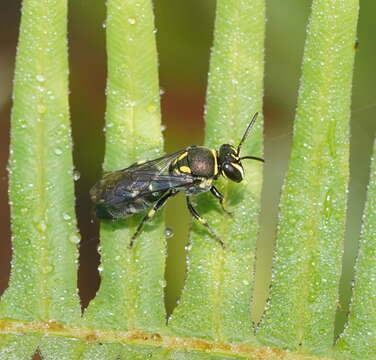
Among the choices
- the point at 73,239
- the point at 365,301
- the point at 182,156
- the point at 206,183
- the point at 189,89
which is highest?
the point at 189,89

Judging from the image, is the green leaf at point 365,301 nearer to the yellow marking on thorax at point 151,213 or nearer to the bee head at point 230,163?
the bee head at point 230,163

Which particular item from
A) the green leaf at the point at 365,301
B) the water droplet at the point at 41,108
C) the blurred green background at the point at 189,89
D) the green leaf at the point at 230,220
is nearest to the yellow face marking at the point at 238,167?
the green leaf at the point at 230,220

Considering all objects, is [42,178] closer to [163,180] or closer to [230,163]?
[163,180]

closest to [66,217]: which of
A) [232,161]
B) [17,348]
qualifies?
[17,348]

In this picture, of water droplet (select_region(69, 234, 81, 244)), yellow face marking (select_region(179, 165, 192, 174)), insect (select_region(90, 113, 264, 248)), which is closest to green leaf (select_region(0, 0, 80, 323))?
water droplet (select_region(69, 234, 81, 244))

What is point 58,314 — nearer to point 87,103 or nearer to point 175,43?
point 87,103

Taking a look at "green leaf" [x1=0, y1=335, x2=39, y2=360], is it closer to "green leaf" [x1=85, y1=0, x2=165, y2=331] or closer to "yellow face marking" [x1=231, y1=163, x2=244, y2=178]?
"green leaf" [x1=85, y1=0, x2=165, y2=331]
